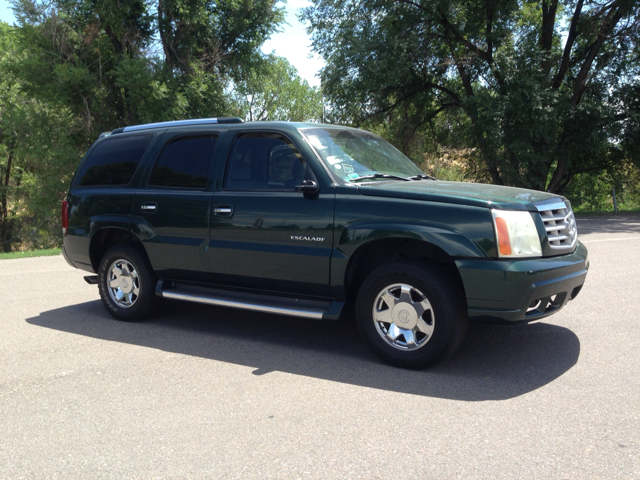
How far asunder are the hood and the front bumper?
427 mm

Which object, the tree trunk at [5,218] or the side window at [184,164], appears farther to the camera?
the tree trunk at [5,218]

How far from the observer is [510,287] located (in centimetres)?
434

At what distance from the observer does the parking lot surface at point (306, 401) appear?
Result: 3244 millimetres

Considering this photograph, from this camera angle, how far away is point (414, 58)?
23.4 m

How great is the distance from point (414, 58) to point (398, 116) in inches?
144

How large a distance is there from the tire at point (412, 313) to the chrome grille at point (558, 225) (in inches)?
32.1

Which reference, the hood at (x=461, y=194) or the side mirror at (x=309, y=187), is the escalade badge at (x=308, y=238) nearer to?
the side mirror at (x=309, y=187)

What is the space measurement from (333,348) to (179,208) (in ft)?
6.65

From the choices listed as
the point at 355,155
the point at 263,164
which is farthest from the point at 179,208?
the point at 355,155

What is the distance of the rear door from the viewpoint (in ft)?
19.2

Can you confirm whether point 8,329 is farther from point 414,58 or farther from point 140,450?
point 414,58

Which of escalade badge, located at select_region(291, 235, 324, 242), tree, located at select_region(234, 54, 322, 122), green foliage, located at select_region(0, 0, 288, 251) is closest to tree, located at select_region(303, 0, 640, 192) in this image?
green foliage, located at select_region(0, 0, 288, 251)

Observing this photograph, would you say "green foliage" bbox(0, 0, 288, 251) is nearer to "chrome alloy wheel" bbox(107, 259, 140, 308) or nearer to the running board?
"chrome alloy wheel" bbox(107, 259, 140, 308)

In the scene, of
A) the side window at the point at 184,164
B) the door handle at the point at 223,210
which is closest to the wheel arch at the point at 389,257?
the door handle at the point at 223,210
